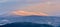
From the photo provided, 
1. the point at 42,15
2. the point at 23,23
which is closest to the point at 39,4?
the point at 42,15

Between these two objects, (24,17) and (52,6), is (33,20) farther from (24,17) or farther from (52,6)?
(52,6)

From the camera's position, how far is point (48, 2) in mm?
1494

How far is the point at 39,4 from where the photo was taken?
4.93 feet

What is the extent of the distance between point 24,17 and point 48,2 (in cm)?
42

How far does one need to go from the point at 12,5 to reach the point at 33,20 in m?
0.39

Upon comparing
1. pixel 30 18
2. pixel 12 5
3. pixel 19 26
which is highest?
pixel 12 5

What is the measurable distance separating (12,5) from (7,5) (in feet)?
0.25

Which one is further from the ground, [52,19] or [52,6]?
[52,6]

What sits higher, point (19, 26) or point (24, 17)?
point (24, 17)

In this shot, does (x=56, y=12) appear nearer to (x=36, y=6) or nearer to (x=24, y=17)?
(x=36, y=6)

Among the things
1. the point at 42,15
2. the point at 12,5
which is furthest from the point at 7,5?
the point at 42,15

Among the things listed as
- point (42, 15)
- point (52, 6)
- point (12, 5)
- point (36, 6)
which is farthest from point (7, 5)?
point (52, 6)

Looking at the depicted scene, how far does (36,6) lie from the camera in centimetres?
151

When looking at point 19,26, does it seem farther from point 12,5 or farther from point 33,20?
point 12,5
